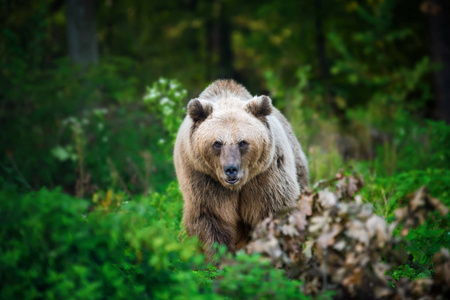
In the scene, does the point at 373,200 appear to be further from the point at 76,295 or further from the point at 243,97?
the point at 76,295

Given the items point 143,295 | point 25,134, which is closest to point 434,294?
point 143,295

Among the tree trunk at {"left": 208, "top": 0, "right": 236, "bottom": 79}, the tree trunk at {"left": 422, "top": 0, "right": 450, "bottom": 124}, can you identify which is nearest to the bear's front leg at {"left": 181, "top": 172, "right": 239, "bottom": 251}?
the tree trunk at {"left": 422, "top": 0, "right": 450, "bottom": 124}

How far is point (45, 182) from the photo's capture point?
779cm

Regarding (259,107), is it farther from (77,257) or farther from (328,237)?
(77,257)

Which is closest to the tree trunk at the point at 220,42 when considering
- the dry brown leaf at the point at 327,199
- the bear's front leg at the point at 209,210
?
the bear's front leg at the point at 209,210

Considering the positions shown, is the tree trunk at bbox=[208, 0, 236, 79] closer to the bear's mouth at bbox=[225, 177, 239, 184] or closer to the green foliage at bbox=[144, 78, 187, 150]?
the green foliage at bbox=[144, 78, 187, 150]

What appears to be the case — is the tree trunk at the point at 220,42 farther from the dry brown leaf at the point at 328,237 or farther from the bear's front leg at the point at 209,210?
the dry brown leaf at the point at 328,237

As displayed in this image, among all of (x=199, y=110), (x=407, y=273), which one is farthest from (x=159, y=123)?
(x=407, y=273)

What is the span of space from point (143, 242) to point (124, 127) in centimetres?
724

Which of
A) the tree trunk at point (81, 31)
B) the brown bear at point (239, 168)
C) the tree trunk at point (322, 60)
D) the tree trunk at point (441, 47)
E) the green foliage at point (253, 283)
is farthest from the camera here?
the tree trunk at point (322, 60)

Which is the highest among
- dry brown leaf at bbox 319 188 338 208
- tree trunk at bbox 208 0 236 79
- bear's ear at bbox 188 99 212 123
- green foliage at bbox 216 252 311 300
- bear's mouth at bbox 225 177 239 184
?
tree trunk at bbox 208 0 236 79

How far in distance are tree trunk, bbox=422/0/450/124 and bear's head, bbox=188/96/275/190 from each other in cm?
838

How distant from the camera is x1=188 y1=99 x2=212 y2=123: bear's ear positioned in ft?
14.1

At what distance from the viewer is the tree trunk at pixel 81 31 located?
1162 cm
